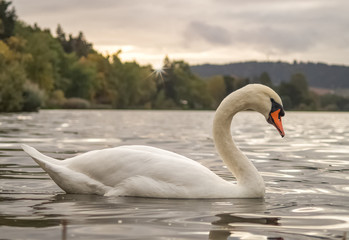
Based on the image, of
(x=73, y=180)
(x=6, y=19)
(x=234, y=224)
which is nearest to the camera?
(x=234, y=224)

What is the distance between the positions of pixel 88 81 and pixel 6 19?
2941 cm

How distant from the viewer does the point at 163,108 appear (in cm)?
13850

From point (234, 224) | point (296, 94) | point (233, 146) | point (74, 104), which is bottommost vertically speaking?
point (234, 224)

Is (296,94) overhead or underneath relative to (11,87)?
overhead

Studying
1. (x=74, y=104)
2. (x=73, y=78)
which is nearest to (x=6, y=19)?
(x=74, y=104)

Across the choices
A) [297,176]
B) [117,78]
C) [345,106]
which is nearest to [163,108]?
[117,78]

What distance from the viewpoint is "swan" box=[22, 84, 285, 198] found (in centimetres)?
704

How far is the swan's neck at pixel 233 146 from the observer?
7.32 m

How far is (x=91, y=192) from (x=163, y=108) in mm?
131209

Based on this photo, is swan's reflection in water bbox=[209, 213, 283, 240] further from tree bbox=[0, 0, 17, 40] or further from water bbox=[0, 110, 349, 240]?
tree bbox=[0, 0, 17, 40]

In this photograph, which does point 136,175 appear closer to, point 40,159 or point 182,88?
point 40,159

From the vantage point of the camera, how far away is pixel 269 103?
24.1 ft

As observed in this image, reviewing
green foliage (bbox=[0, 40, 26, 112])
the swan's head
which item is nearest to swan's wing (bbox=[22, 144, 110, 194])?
the swan's head

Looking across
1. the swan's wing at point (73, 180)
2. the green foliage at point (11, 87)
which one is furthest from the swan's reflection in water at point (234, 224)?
the green foliage at point (11, 87)
